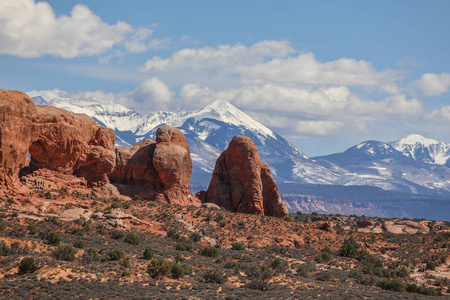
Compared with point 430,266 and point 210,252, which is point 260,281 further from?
point 430,266

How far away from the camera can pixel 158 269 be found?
3797cm

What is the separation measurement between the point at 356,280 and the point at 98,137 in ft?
106

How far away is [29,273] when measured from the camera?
34.1m

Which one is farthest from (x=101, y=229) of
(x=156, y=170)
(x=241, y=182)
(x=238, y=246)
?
(x=241, y=182)

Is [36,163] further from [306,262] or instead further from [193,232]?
[306,262]

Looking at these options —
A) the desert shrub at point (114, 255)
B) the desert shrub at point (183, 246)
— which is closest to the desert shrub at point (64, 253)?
the desert shrub at point (114, 255)

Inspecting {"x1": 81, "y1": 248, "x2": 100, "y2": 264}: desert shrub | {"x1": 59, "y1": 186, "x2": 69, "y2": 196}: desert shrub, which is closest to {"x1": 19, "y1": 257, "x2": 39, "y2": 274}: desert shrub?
{"x1": 81, "y1": 248, "x2": 100, "y2": 264}: desert shrub

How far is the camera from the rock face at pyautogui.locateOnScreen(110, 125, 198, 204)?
66.1m

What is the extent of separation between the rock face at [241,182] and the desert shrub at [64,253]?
3953 centimetres

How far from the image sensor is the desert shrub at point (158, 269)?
125 ft

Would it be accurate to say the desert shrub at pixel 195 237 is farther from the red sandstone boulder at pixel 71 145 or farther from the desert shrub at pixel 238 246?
the red sandstone boulder at pixel 71 145

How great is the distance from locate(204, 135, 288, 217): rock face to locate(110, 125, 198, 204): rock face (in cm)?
978

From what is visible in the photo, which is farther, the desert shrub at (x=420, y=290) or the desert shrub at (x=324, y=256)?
the desert shrub at (x=324, y=256)

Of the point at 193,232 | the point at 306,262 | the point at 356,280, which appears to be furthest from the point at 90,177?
the point at 356,280
